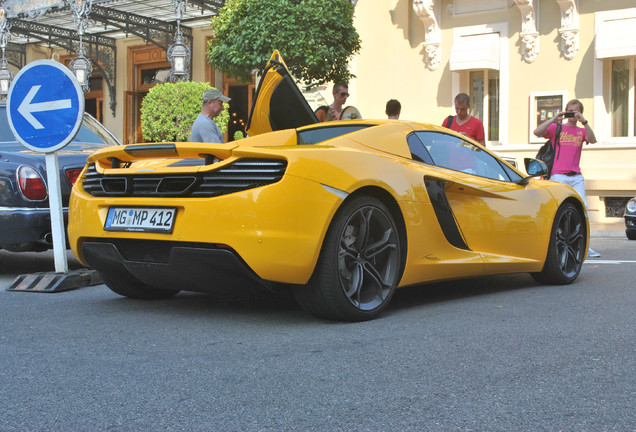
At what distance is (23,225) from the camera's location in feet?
21.1

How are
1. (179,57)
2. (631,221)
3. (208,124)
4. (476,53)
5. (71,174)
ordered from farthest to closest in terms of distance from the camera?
1. (179,57)
2. (476,53)
3. (631,221)
4. (208,124)
5. (71,174)

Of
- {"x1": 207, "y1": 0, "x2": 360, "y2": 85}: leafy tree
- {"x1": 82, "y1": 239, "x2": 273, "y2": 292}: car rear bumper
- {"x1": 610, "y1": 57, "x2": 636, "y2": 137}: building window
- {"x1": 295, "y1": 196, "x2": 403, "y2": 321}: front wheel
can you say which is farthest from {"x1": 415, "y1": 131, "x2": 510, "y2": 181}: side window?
{"x1": 610, "y1": 57, "x2": 636, "y2": 137}: building window

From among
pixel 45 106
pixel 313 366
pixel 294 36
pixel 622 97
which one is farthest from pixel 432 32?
pixel 313 366

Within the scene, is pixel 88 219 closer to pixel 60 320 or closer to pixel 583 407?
pixel 60 320

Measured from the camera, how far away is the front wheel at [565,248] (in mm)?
6074

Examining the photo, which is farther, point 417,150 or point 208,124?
point 208,124

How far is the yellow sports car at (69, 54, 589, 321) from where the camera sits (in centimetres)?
406

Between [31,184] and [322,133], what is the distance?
9.36 ft

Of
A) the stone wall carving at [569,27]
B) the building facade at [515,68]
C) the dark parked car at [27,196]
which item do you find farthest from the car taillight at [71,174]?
the stone wall carving at [569,27]

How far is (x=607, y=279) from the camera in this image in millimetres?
6531

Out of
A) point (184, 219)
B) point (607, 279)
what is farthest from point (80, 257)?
point (607, 279)

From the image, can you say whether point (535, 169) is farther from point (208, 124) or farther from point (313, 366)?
point (313, 366)

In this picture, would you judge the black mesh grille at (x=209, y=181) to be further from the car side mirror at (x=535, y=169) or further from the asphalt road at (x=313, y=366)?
the car side mirror at (x=535, y=169)

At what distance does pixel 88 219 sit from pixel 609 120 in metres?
15.3
